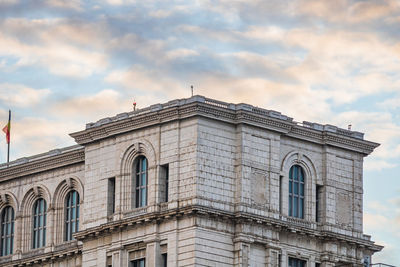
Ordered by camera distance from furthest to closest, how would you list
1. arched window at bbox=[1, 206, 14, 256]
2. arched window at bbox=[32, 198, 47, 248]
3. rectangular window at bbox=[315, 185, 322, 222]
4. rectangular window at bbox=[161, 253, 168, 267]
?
arched window at bbox=[1, 206, 14, 256] < arched window at bbox=[32, 198, 47, 248] < rectangular window at bbox=[315, 185, 322, 222] < rectangular window at bbox=[161, 253, 168, 267]

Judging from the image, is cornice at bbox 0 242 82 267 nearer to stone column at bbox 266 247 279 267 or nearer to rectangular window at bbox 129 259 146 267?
rectangular window at bbox 129 259 146 267

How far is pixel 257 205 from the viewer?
14588cm

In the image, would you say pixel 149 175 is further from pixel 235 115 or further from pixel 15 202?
pixel 15 202

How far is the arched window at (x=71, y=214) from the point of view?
513ft

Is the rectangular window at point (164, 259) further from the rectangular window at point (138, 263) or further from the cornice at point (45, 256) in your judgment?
the cornice at point (45, 256)

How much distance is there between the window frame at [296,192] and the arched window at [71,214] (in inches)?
722

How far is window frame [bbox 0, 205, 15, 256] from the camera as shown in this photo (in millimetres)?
162000

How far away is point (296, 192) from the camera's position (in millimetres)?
150625

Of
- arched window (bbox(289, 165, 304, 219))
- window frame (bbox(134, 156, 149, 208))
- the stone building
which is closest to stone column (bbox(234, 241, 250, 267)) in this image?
the stone building

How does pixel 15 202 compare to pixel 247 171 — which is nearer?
pixel 247 171

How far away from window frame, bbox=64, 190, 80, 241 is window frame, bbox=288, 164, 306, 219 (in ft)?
59.7

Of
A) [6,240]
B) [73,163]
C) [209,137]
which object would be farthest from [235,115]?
[6,240]

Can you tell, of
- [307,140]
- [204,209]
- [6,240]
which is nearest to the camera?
[204,209]

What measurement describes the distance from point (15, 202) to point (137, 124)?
18089 millimetres
